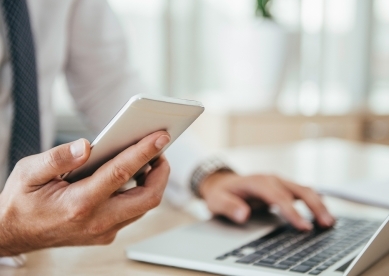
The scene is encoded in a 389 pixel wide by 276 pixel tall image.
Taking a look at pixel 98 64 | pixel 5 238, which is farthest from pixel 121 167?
pixel 98 64

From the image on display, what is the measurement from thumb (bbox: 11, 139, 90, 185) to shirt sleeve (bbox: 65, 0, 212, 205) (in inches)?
20.5

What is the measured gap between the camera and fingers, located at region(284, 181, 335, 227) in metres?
0.74

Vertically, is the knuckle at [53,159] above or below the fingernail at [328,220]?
above

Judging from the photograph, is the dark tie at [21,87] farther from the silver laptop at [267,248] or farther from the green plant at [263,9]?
the green plant at [263,9]

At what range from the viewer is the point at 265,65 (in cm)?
230

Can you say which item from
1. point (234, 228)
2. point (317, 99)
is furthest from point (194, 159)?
point (317, 99)

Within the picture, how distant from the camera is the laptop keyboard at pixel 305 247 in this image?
56 centimetres

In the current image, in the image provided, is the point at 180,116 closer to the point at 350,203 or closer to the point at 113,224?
the point at 113,224

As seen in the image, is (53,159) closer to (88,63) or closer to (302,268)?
(302,268)

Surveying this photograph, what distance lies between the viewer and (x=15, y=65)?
29.8 inches

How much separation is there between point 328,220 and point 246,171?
47 centimetres

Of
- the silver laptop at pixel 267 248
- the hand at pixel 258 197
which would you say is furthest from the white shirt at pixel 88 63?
the silver laptop at pixel 267 248

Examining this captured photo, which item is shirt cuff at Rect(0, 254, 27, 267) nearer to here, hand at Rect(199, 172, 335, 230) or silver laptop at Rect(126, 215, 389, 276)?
silver laptop at Rect(126, 215, 389, 276)

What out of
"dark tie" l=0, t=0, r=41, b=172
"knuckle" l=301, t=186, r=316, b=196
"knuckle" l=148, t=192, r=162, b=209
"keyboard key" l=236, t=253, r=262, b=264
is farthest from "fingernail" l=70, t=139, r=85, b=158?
"knuckle" l=301, t=186, r=316, b=196
